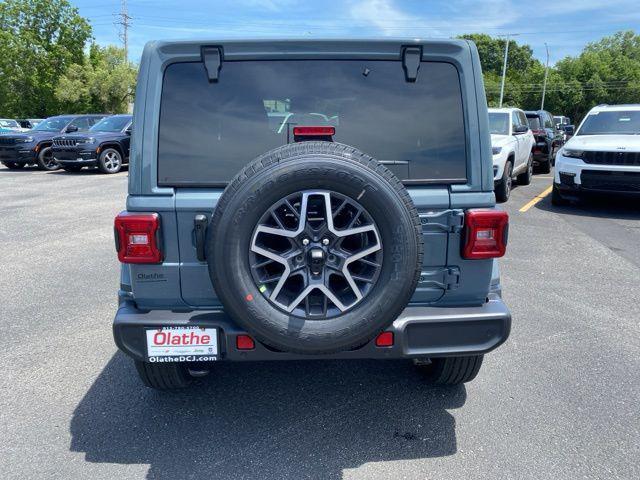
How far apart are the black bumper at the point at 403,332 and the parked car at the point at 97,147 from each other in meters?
14.2

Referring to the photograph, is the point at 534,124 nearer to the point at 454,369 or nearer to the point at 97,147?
the point at 97,147

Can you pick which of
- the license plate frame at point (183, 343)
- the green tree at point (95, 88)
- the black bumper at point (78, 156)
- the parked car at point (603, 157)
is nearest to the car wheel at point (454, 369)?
the license plate frame at point (183, 343)

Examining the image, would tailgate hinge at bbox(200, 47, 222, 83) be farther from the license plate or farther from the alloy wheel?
the license plate

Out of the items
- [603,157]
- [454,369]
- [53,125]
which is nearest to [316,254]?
[454,369]

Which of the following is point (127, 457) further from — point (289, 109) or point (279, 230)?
point (289, 109)

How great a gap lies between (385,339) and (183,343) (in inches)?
39.4

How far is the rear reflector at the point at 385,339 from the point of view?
2.56 metres

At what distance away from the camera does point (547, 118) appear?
16.4 metres

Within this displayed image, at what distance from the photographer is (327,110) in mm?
2717

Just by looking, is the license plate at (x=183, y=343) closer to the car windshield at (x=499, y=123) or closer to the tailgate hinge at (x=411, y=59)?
the tailgate hinge at (x=411, y=59)

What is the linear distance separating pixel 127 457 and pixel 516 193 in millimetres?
10972

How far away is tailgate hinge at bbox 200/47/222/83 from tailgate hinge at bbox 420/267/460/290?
1.49m

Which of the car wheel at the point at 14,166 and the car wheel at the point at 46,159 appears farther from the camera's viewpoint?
the car wheel at the point at 14,166

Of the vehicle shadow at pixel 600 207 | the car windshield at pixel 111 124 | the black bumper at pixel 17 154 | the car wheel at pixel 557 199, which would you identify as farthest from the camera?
the black bumper at pixel 17 154
